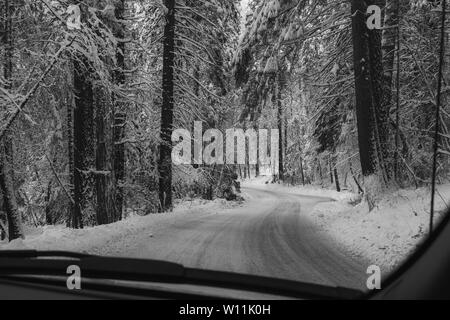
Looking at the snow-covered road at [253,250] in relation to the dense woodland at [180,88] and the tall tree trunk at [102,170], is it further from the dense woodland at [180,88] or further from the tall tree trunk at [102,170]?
the dense woodland at [180,88]

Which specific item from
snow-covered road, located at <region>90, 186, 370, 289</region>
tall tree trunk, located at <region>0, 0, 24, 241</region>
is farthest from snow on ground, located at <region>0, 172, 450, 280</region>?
tall tree trunk, located at <region>0, 0, 24, 241</region>

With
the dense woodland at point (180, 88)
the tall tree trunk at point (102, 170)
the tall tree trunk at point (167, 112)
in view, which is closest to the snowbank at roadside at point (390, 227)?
the dense woodland at point (180, 88)

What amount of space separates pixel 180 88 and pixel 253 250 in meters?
11.9

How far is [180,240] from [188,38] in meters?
10.9

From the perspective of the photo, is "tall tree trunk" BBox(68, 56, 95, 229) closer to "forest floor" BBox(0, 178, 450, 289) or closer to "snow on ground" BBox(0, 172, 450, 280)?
"forest floor" BBox(0, 178, 450, 289)

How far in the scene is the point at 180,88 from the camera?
19312mm

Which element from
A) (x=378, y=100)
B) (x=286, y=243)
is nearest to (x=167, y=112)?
(x=378, y=100)

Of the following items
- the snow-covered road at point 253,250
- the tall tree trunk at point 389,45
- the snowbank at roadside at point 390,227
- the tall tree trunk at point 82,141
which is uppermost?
the tall tree trunk at point 389,45

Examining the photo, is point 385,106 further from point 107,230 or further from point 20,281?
point 20,281

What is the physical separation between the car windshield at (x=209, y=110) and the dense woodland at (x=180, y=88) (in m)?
0.06

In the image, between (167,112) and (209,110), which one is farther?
(209,110)

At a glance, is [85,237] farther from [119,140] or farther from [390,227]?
[119,140]

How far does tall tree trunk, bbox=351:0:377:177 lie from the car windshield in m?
0.04

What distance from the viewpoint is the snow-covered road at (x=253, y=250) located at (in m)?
6.65
